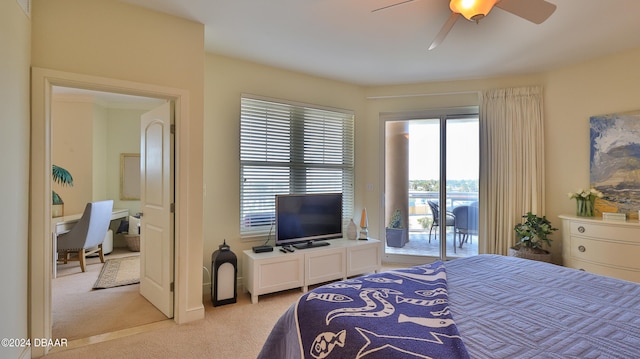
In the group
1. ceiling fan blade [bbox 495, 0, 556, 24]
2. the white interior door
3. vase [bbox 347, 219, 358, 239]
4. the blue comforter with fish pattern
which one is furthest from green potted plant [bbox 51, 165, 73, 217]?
ceiling fan blade [bbox 495, 0, 556, 24]

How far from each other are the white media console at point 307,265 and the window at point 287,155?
0.55m

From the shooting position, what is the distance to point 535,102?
12.3 ft

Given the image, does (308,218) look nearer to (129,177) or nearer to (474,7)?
(474,7)

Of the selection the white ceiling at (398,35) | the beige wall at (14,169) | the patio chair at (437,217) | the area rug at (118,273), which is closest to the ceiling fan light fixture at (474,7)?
the white ceiling at (398,35)

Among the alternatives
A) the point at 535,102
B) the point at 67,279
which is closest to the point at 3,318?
the point at 67,279

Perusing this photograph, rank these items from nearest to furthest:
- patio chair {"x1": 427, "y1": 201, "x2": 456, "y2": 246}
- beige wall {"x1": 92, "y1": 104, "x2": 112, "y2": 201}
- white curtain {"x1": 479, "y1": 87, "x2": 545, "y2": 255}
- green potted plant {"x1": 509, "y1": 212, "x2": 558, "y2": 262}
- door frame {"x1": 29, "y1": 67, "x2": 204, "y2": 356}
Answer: door frame {"x1": 29, "y1": 67, "x2": 204, "y2": 356}, green potted plant {"x1": 509, "y1": 212, "x2": 558, "y2": 262}, white curtain {"x1": 479, "y1": 87, "x2": 545, "y2": 255}, patio chair {"x1": 427, "y1": 201, "x2": 456, "y2": 246}, beige wall {"x1": 92, "y1": 104, "x2": 112, "y2": 201}

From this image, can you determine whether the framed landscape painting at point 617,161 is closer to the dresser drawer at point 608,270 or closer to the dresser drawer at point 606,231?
the dresser drawer at point 606,231

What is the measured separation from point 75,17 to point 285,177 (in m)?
2.39

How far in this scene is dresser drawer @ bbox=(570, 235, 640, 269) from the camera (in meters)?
2.80

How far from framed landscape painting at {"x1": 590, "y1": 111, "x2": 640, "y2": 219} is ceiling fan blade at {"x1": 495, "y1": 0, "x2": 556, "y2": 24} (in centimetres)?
224

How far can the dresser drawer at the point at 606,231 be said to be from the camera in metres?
2.80

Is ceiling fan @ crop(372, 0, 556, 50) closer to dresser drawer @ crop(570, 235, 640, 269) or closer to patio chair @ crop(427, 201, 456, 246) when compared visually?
dresser drawer @ crop(570, 235, 640, 269)

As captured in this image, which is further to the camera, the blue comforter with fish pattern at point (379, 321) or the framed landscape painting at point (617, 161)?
the framed landscape painting at point (617, 161)

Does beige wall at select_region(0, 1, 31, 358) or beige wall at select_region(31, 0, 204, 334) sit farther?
beige wall at select_region(31, 0, 204, 334)
